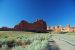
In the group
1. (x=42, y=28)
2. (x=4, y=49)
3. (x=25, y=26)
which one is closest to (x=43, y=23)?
(x=42, y=28)

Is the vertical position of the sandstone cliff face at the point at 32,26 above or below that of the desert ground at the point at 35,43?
above

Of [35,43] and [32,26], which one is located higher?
[32,26]

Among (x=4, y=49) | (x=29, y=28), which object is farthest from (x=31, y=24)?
(x=4, y=49)

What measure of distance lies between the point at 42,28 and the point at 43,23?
425 cm

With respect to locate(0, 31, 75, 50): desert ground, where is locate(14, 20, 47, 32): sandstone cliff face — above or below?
above

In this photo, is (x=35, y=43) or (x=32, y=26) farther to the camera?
(x=32, y=26)

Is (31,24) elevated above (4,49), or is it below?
above

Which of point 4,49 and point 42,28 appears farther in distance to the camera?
point 42,28

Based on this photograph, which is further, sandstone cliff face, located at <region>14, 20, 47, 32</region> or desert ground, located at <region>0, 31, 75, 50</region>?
sandstone cliff face, located at <region>14, 20, 47, 32</region>

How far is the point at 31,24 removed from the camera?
581 feet

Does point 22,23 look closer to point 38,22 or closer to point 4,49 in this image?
point 38,22

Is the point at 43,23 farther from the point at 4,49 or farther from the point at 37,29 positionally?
the point at 4,49

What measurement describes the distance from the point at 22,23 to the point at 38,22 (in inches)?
493

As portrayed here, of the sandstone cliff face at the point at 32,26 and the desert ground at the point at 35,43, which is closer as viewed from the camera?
the desert ground at the point at 35,43
